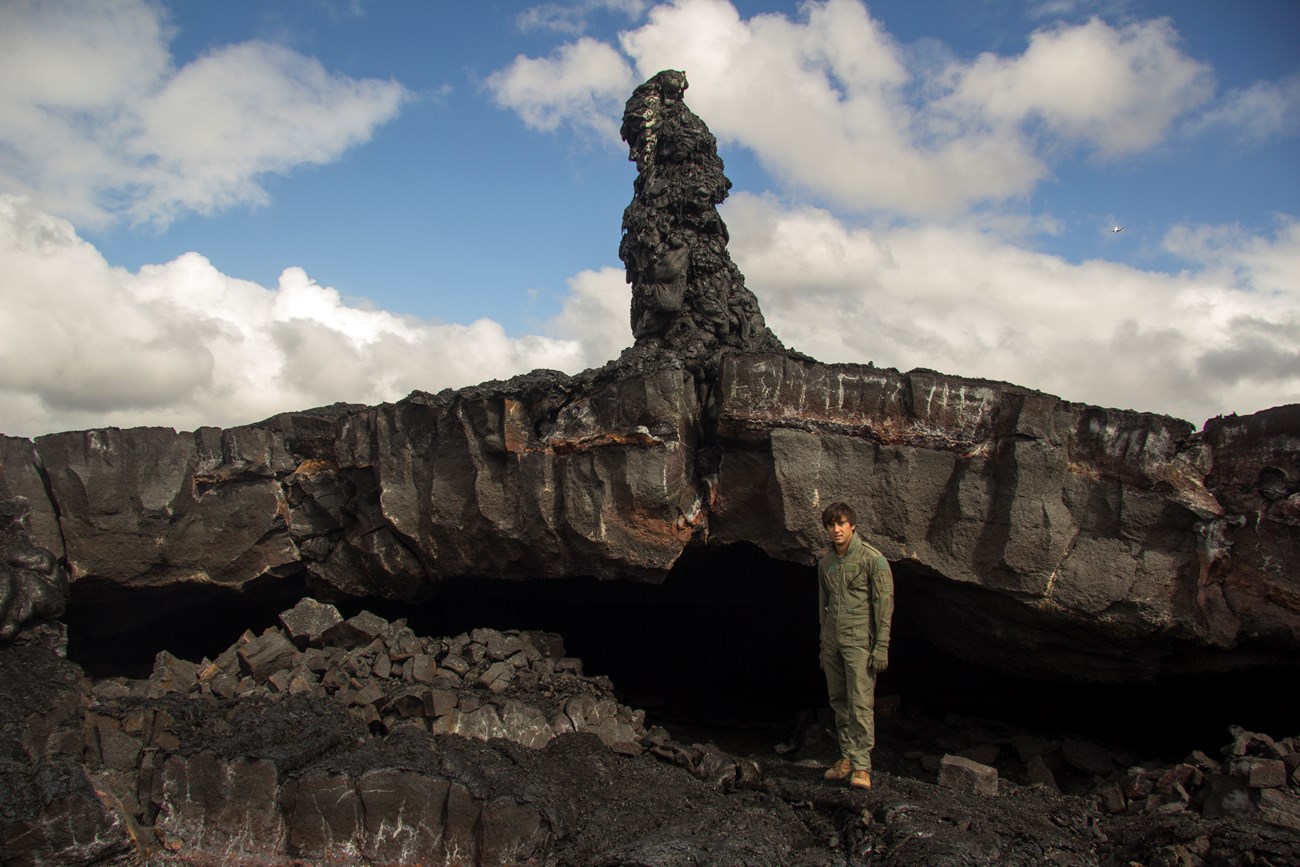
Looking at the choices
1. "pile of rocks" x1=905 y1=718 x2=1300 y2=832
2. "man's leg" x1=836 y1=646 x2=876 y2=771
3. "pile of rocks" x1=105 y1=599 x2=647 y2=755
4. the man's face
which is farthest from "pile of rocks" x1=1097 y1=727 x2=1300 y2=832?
"pile of rocks" x1=105 y1=599 x2=647 y2=755

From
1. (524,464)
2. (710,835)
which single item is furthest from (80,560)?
(710,835)

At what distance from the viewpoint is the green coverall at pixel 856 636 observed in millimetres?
5910

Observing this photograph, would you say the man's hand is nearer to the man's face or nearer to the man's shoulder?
the man's shoulder

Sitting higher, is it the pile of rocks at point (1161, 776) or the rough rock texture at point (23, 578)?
the rough rock texture at point (23, 578)

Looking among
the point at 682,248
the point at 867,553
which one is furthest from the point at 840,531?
the point at 682,248

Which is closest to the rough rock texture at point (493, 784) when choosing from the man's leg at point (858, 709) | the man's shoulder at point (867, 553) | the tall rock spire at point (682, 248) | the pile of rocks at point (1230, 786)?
the pile of rocks at point (1230, 786)

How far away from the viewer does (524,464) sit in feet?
26.3

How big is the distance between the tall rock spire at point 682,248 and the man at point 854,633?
3473 millimetres

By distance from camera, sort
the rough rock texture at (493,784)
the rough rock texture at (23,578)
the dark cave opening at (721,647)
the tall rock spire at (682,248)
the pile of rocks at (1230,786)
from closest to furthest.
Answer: the rough rock texture at (493,784)
the pile of rocks at (1230,786)
the rough rock texture at (23,578)
the dark cave opening at (721,647)
the tall rock spire at (682,248)

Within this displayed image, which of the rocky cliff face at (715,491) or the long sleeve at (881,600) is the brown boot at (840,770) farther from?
the rocky cliff face at (715,491)

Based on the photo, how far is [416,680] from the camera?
7691mm

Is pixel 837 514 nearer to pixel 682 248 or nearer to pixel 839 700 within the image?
pixel 839 700

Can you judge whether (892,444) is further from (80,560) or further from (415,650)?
(80,560)

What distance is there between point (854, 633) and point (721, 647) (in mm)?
4617
